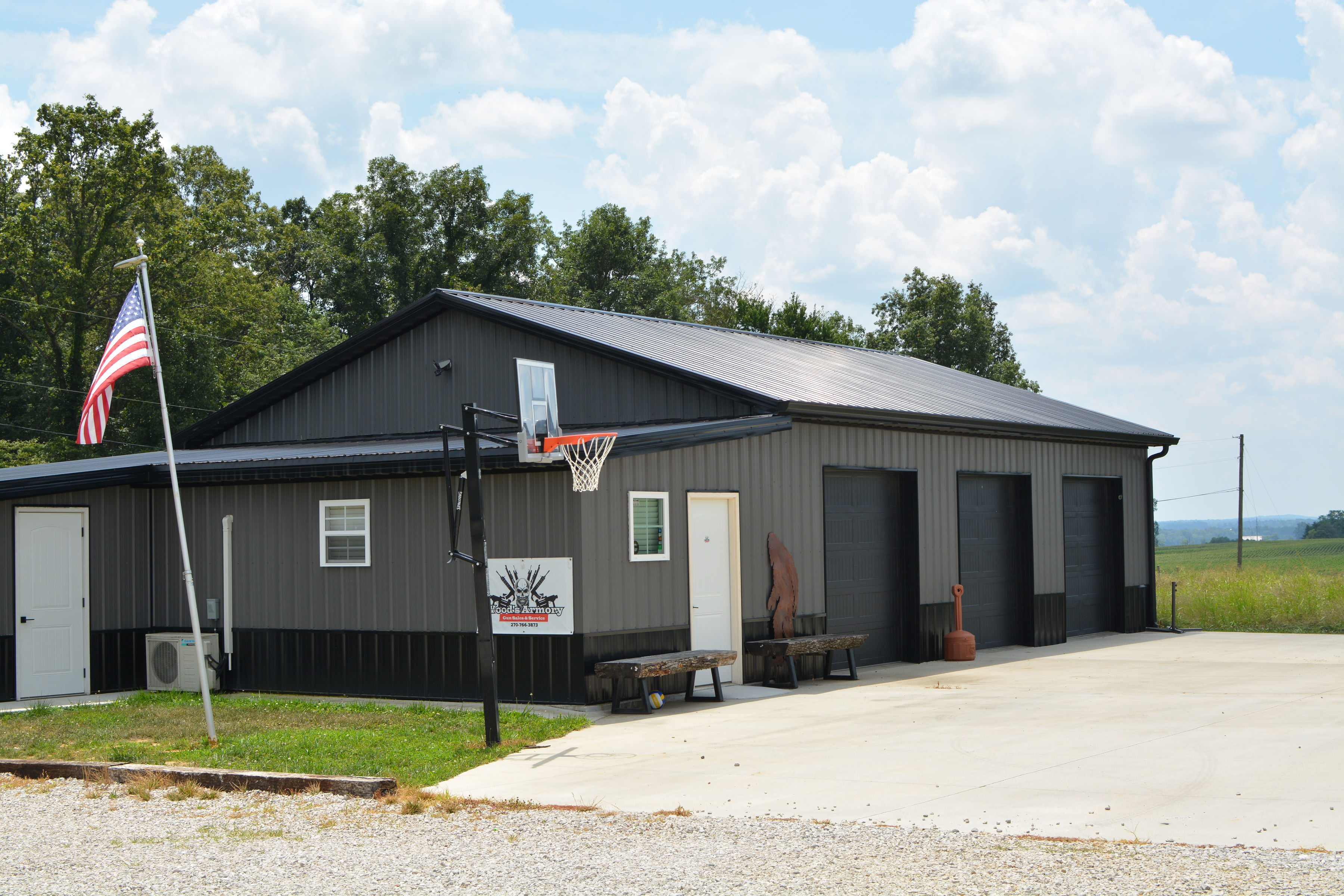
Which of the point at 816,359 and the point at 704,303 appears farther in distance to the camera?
the point at 704,303

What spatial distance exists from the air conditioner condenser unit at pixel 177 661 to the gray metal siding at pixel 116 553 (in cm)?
50

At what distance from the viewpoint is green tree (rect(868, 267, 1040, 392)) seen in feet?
150

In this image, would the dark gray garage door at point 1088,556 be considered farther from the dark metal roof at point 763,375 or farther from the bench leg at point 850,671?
the bench leg at point 850,671

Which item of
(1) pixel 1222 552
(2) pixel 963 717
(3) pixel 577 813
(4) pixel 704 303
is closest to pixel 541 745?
(3) pixel 577 813

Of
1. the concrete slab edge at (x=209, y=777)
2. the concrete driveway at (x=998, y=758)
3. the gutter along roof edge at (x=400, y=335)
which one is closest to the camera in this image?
the concrete driveway at (x=998, y=758)

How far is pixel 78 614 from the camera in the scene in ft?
49.4

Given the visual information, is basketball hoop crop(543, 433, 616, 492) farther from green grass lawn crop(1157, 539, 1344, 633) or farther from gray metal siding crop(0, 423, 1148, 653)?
green grass lawn crop(1157, 539, 1344, 633)

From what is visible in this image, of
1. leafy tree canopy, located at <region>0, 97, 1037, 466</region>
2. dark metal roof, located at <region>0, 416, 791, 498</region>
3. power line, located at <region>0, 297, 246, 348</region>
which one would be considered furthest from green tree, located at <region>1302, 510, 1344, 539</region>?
dark metal roof, located at <region>0, 416, 791, 498</region>

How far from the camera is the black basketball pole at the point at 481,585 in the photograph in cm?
1027

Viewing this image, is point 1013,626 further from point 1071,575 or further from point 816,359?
point 816,359

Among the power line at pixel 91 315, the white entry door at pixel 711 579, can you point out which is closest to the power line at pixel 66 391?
the power line at pixel 91 315

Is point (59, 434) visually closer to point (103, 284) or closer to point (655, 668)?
point (103, 284)

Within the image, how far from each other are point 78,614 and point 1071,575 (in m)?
14.2

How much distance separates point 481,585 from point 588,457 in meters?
2.20
